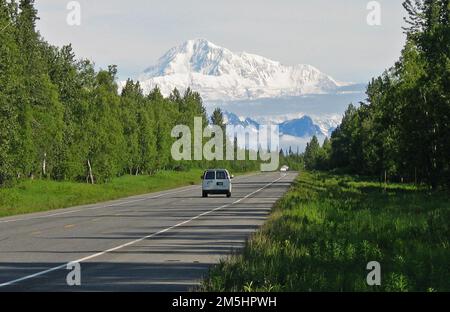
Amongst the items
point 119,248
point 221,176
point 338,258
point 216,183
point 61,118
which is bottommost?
point 119,248

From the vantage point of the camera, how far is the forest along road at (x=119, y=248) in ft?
38.8

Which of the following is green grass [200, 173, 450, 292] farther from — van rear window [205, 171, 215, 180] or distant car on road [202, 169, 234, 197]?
van rear window [205, 171, 215, 180]

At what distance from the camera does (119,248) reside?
1708 cm

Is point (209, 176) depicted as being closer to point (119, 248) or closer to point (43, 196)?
point (43, 196)

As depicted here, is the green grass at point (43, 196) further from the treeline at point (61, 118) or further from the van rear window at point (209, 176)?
the van rear window at point (209, 176)

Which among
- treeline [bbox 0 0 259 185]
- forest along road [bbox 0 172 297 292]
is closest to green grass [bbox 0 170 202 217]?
treeline [bbox 0 0 259 185]

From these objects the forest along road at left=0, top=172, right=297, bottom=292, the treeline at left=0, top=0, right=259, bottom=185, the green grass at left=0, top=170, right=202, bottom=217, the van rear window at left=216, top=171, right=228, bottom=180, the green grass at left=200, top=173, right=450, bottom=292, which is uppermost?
the treeline at left=0, top=0, right=259, bottom=185

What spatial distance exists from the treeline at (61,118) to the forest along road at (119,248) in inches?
690

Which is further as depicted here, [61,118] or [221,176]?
[61,118]

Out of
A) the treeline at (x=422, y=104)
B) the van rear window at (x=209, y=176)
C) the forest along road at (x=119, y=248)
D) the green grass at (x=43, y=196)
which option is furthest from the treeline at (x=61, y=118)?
the treeline at (x=422, y=104)

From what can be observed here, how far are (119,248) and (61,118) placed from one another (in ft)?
165

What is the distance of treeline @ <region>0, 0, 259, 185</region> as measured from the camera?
45.0 metres

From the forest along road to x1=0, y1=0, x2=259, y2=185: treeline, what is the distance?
1752 cm

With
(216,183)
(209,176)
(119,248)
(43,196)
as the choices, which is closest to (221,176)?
(216,183)
